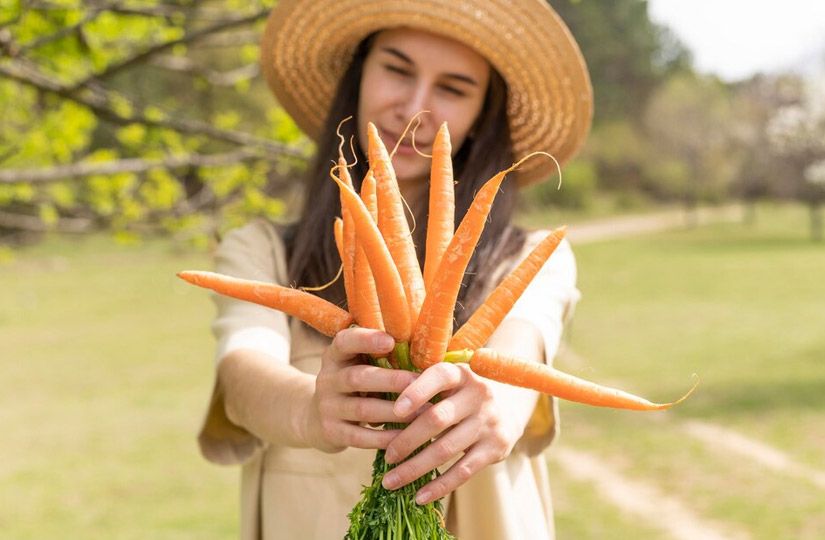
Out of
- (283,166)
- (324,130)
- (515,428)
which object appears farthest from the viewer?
(283,166)

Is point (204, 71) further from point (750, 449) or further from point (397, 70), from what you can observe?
point (750, 449)

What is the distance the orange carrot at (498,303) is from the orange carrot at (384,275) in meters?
0.12

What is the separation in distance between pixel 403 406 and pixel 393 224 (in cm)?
38

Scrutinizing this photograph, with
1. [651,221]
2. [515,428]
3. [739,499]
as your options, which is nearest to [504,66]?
[515,428]

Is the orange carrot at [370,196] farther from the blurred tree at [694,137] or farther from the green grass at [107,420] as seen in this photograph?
the blurred tree at [694,137]

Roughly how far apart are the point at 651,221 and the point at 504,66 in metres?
43.7

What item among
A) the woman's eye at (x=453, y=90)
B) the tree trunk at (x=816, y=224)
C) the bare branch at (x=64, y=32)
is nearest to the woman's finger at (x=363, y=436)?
the woman's eye at (x=453, y=90)

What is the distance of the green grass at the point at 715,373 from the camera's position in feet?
24.0

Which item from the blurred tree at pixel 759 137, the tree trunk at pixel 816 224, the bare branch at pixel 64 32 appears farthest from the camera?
the blurred tree at pixel 759 137

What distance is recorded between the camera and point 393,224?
163cm

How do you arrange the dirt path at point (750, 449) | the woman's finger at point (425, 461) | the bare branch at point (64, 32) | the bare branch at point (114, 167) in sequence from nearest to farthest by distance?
the woman's finger at point (425, 461) < the bare branch at point (64, 32) < the bare branch at point (114, 167) < the dirt path at point (750, 449)

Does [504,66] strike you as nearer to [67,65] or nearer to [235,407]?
[235,407]

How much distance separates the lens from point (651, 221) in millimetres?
44562

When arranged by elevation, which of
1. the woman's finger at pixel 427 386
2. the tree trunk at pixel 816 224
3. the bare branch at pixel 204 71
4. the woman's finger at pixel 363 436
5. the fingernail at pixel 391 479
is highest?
the tree trunk at pixel 816 224
